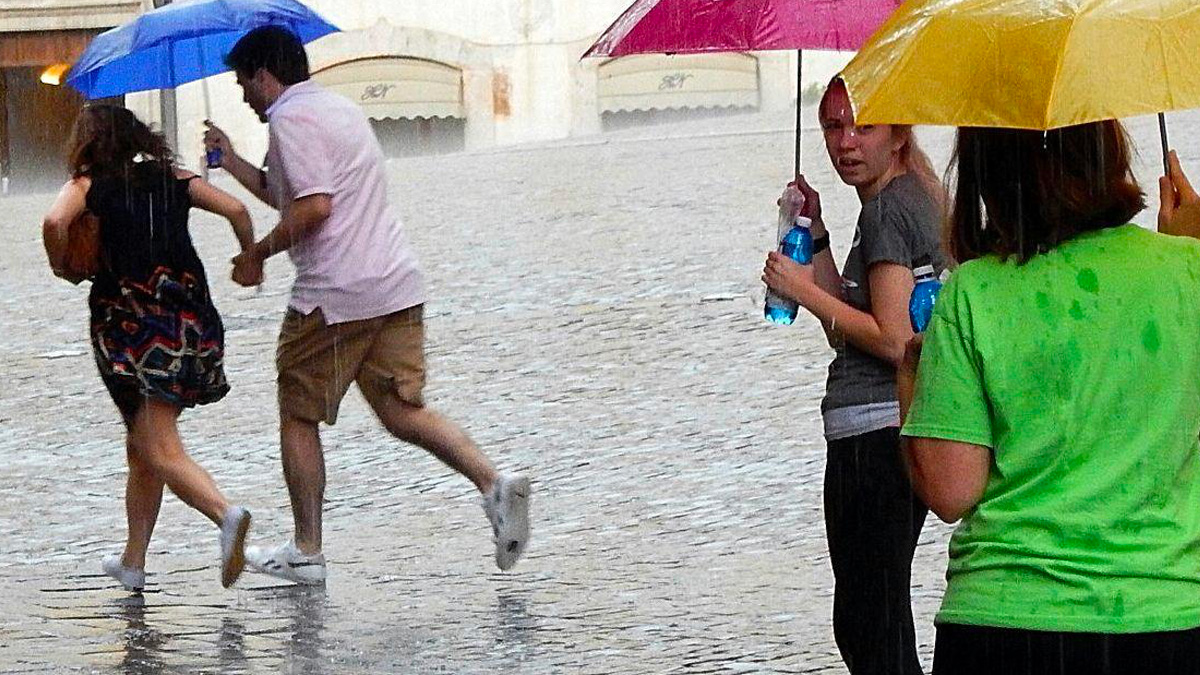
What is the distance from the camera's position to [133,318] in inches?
240

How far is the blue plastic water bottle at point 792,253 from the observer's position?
4.04m

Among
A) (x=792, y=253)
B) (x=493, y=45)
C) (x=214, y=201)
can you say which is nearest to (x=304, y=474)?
(x=214, y=201)

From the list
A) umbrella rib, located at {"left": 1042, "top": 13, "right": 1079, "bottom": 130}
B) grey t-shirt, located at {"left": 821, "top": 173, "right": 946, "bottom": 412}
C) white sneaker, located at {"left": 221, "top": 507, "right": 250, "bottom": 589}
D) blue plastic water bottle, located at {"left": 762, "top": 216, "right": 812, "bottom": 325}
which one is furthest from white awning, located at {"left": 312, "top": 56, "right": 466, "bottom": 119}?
umbrella rib, located at {"left": 1042, "top": 13, "right": 1079, "bottom": 130}

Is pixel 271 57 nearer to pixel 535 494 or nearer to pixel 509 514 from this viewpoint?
pixel 509 514

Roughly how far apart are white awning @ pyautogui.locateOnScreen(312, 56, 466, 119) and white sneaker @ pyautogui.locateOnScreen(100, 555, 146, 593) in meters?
22.6

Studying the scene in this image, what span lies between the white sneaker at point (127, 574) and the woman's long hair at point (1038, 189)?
3.99 meters

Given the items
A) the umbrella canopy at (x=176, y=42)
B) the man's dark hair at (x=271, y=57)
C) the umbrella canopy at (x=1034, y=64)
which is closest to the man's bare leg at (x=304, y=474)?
the man's dark hair at (x=271, y=57)

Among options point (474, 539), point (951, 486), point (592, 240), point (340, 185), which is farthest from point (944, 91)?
point (592, 240)

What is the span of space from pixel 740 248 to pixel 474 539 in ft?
→ 20.8

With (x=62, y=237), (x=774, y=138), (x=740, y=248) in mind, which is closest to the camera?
(x=62, y=237)

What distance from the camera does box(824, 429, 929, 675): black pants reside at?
3.87 meters

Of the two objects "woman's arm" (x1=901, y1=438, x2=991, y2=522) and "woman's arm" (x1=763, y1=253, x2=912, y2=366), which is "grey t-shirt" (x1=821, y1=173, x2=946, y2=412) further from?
"woman's arm" (x1=901, y1=438, x2=991, y2=522)

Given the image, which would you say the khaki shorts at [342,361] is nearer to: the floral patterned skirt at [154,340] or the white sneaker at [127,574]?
the floral patterned skirt at [154,340]

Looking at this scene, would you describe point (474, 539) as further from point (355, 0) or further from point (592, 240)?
point (355, 0)
